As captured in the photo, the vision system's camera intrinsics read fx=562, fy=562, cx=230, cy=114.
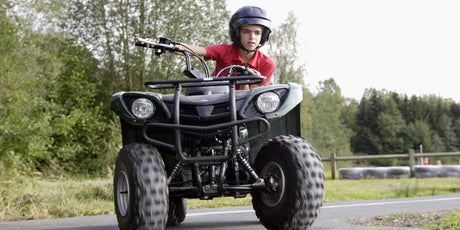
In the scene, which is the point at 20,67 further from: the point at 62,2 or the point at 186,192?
the point at 186,192

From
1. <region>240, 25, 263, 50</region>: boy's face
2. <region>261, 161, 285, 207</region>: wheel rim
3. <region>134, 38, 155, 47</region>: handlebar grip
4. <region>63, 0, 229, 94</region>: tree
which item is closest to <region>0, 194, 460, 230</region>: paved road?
<region>261, 161, 285, 207</region>: wheel rim

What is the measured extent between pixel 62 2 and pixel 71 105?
158 inches

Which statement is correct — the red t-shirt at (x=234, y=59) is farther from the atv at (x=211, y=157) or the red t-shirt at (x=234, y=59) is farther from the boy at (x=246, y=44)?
the atv at (x=211, y=157)

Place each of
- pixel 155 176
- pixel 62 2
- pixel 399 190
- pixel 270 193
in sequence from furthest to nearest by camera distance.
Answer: pixel 62 2
pixel 399 190
pixel 270 193
pixel 155 176

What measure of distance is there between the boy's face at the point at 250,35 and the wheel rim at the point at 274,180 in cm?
151

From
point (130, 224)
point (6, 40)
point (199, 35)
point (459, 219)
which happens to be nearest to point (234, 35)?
point (130, 224)

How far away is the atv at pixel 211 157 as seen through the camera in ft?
12.8

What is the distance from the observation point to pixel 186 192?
13.5 feet

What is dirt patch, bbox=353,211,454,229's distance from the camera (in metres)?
5.53

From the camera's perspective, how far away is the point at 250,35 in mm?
5285

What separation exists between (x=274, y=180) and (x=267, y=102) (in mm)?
585

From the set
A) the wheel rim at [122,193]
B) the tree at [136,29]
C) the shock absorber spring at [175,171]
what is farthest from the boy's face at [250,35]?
the tree at [136,29]

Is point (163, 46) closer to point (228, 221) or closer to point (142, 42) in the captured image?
point (142, 42)

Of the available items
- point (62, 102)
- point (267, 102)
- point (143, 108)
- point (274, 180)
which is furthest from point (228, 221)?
point (62, 102)
